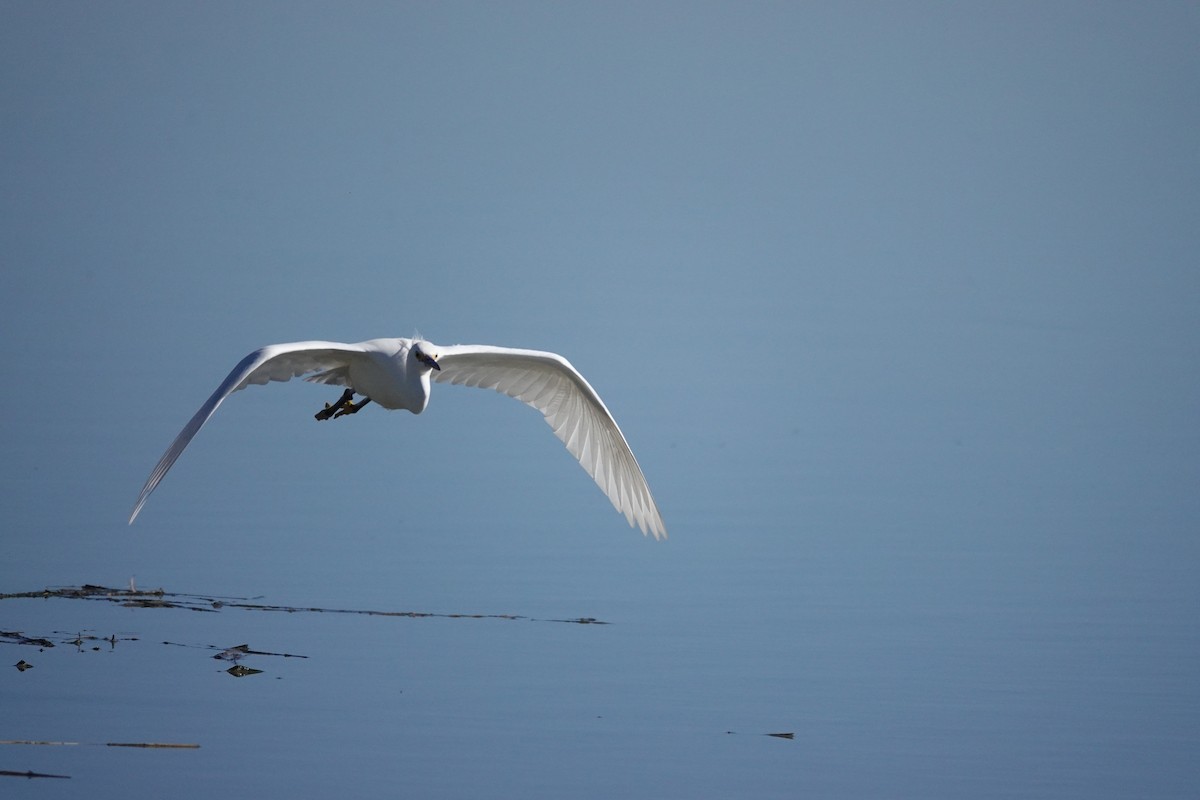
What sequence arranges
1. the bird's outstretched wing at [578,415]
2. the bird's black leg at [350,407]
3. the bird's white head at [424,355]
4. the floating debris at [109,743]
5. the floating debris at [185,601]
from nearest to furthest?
1. the floating debris at [109,743]
2. the floating debris at [185,601]
3. the bird's white head at [424,355]
4. the bird's black leg at [350,407]
5. the bird's outstretched wing at [578,415]

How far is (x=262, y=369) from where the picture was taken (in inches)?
326

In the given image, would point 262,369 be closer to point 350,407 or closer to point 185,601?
point 350,407

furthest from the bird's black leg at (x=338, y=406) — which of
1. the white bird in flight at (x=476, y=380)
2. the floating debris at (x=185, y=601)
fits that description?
the floating debris at (x=185, y=601)

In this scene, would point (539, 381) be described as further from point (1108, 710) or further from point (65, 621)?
point (1108, 710)

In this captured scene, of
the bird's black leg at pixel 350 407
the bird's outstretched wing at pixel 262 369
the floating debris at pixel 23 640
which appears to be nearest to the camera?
the bird's outstretched wing at pixel 262 369

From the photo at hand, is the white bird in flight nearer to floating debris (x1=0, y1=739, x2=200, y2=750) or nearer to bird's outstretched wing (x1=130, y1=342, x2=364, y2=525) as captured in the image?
bird's outstretched wing (x1=130, y1=342, x2=364, y2=525)

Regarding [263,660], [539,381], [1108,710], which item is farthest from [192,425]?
[1108,710]

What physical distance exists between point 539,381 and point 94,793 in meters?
4.78

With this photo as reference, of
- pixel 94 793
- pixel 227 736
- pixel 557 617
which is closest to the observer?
pixel 94 793

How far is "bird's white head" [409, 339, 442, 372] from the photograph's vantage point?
8828mm

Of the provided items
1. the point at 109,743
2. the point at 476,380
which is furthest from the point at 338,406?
the point at 109,743

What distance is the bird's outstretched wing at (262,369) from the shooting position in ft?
23.4

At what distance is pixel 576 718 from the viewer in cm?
719

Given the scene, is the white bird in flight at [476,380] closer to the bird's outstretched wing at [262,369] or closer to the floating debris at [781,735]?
the bird's outstretched wing at [262,369]
